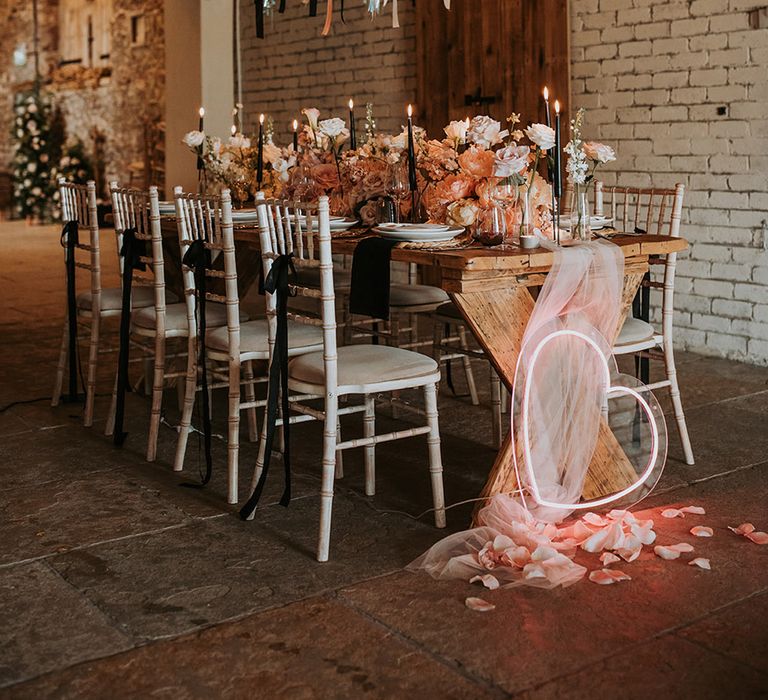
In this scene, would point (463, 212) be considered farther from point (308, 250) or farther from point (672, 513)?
point (672, 513)

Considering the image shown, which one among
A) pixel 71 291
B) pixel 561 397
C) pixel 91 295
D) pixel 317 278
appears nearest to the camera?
pixel 561 397

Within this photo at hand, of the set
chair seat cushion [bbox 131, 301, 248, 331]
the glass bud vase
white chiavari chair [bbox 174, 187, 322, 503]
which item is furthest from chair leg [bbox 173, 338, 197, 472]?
the glass bud vase

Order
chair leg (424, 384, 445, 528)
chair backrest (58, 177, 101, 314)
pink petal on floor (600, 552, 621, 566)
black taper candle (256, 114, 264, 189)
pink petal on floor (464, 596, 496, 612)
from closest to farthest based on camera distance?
pink petal on floor (464, 596, 496, 612) → pink petal on floor (600, 552, 621, 566) → chair leg (424, 384, 445, 528) → chair backrest (58, 177, 101, 314) → black taper candle (256, 114, 264, 189)

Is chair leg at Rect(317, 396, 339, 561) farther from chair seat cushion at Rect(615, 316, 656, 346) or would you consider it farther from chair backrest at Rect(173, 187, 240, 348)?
chair seat cushion at Rect(615, 316, 656, 346)

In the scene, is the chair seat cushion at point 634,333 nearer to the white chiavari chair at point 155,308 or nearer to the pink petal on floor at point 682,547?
the pink petal on floor at point 682,547

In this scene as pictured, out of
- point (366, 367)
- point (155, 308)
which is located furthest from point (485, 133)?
point (155, 308)

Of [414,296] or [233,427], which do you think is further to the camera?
[414,296]

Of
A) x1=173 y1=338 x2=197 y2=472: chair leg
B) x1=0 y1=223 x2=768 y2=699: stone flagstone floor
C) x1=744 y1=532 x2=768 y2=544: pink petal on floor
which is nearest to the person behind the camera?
x1=0 y1=223 x2=768 y2=699: stone flagstone floor

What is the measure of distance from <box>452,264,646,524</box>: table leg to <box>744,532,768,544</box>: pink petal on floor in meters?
0.41

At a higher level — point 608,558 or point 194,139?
point 194,139

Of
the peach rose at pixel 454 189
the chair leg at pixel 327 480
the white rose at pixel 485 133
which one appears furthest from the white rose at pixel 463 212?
the chair leg at pixel 327 480

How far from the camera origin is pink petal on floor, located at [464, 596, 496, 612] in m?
2.60

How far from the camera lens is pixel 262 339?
3561mm

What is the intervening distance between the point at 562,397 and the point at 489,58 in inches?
151
